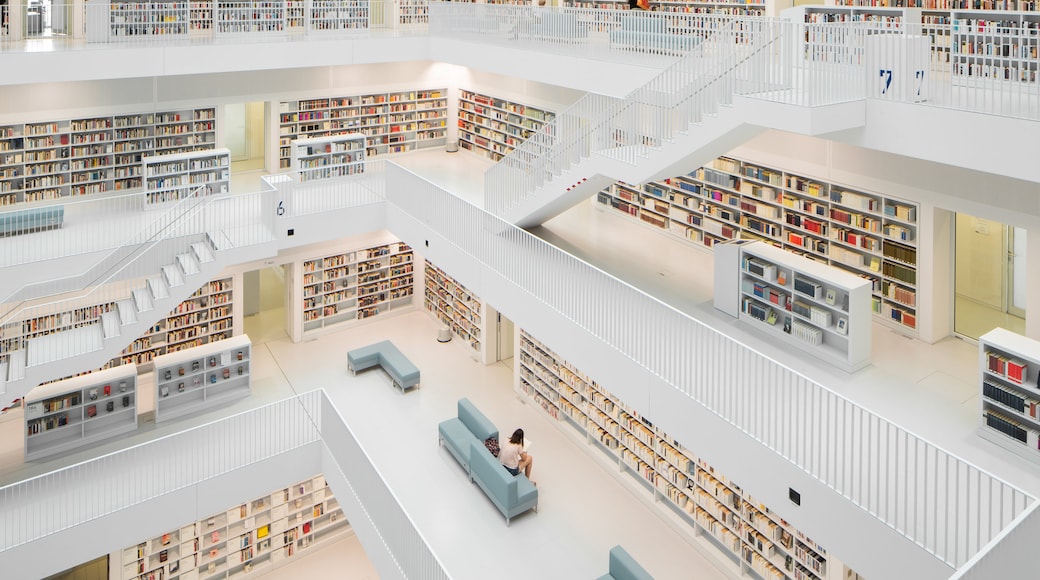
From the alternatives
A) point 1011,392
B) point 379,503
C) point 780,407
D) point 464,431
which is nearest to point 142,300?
point 379,503

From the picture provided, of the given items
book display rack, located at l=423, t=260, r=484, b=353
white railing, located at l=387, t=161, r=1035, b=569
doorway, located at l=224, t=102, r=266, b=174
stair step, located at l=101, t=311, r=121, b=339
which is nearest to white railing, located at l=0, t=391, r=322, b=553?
stair step, located at l=101, t=311, r=121, b=339

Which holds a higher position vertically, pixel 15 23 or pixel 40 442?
pixel 15 23

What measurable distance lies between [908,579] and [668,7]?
30.4 feet

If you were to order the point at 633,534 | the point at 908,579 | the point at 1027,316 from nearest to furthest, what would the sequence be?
the point at 908,579, the point at 1027,316, the point at 633,534

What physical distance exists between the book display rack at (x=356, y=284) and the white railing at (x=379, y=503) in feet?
15.6

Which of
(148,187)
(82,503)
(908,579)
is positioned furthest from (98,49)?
(908,579)

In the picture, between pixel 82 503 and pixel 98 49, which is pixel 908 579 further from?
pixel 98 49

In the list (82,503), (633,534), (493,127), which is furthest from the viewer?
(493,127)

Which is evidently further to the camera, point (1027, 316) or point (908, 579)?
point (1027, 316)

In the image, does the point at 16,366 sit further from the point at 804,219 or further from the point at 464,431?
the point at 804,219

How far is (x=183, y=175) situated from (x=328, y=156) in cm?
238

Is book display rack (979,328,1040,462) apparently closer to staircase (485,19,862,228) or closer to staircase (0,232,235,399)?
staircase (485,19,862,228)

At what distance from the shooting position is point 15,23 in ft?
39.8

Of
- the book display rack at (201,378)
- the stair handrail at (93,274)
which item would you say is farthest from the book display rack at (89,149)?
the book display rack at (201,378)
